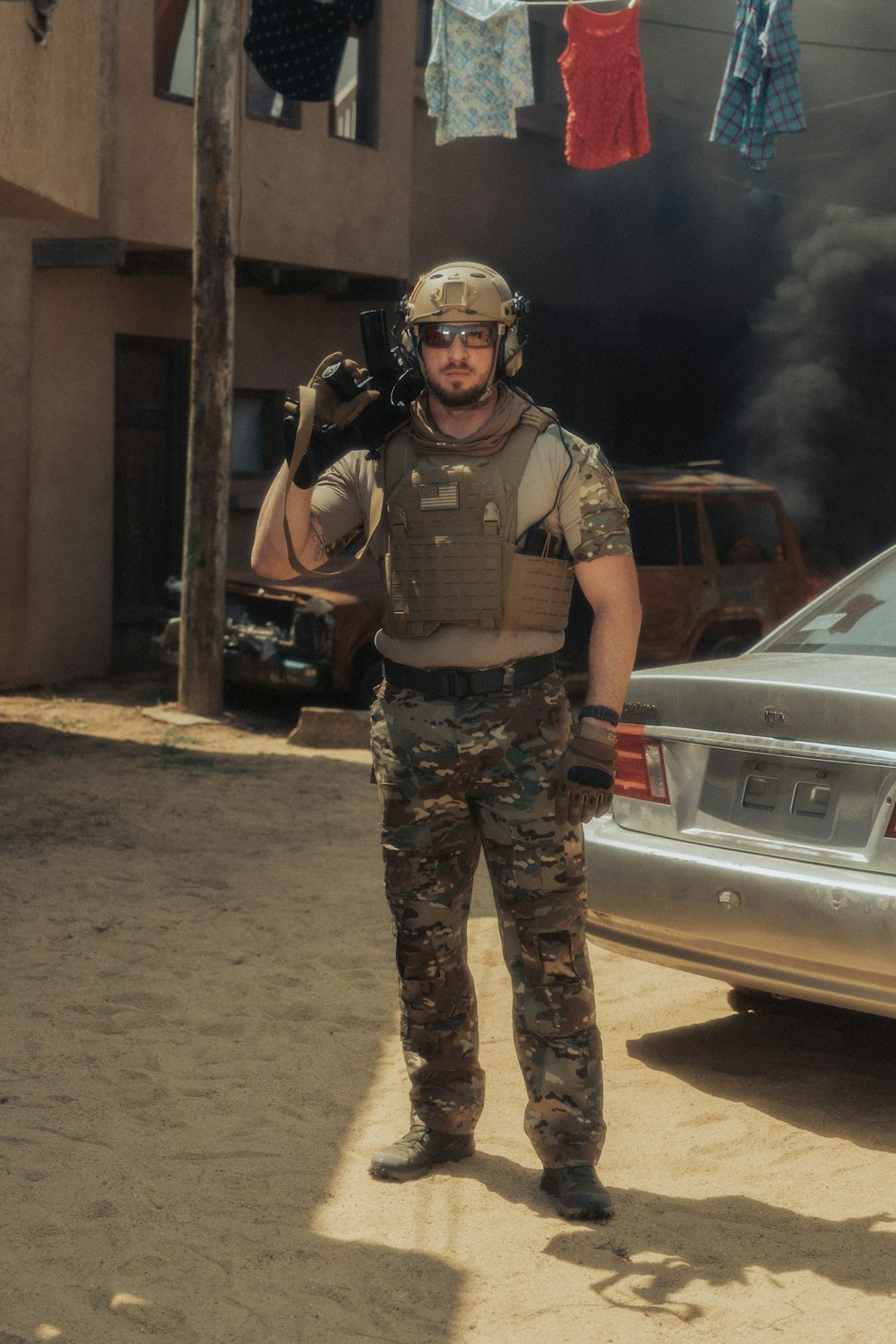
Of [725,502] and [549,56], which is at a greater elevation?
[549,56]

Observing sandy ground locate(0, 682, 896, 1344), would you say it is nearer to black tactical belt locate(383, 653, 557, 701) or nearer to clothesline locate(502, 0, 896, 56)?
black tactical belt locate(383, 653, 557, 701)

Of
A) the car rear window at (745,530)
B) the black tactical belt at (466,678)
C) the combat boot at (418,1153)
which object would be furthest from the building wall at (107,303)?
the combat boot at (418,1153)

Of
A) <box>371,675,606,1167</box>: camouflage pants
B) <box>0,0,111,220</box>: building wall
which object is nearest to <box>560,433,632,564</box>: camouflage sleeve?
<box>371,675,606,1167</box>: camouflage pants

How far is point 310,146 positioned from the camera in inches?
530

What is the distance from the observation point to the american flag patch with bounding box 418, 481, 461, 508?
3660 mm

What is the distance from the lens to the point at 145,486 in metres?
13.4

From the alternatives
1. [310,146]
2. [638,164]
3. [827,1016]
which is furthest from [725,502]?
[638,164]

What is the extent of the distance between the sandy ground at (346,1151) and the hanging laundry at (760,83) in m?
5.72

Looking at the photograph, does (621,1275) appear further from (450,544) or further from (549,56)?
(549,56)

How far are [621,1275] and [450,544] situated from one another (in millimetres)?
1610

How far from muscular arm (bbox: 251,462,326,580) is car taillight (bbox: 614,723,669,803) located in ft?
3.89

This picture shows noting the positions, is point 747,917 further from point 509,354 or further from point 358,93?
point 358,93

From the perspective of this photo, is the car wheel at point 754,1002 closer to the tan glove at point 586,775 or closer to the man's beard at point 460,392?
the tan glove at point 586,775

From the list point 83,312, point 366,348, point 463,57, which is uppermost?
point 463,57
